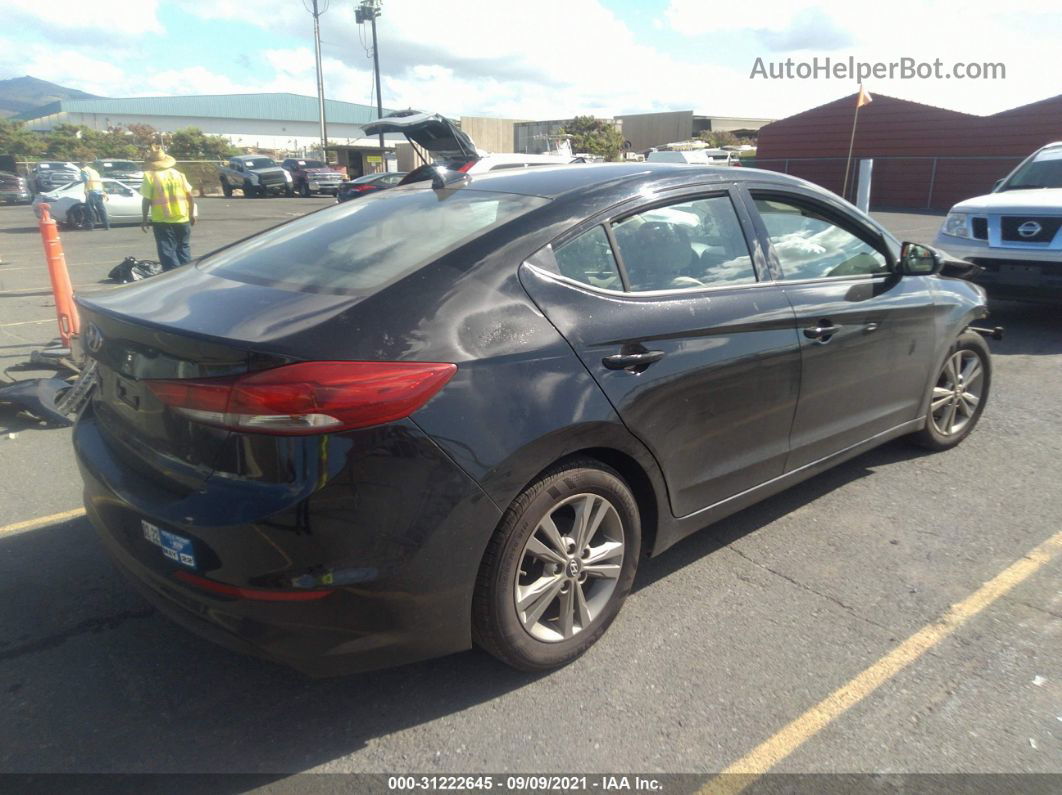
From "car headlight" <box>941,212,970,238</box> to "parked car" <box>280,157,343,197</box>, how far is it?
30888 mm

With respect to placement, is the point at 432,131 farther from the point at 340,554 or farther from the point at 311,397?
the point at 340,554

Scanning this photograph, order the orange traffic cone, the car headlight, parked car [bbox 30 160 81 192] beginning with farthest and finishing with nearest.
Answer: parked car [bbox 30 160 81 192] → the car headlight → the orange traffic cone

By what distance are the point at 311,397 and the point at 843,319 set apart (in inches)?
97.8

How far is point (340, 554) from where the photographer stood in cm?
217

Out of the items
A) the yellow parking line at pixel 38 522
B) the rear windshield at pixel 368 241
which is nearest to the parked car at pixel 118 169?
the yellow parking line at pixel 38 522

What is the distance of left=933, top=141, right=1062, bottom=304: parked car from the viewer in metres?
A: 7.29

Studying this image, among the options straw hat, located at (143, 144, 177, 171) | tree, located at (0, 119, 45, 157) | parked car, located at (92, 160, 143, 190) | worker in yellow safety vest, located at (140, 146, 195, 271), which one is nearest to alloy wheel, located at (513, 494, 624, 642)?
worker in yellow safety vest, located at (140, 146, 195, 271)

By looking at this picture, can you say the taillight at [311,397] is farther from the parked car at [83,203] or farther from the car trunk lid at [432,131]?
the parked car at [83,203]

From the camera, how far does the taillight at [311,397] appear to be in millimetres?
2123

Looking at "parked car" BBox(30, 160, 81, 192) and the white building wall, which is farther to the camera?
the white building wall

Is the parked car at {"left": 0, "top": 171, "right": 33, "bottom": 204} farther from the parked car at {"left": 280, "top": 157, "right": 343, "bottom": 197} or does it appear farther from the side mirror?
the side mirror

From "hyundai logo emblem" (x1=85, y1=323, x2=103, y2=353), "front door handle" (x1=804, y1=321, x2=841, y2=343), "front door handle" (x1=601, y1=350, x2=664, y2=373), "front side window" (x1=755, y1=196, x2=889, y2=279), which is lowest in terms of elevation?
"front door handle" (x1=804, y1=321, x2=841, y2=343)

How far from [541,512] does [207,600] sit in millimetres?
1006

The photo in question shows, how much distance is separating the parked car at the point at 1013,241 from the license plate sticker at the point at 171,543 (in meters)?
6.85
